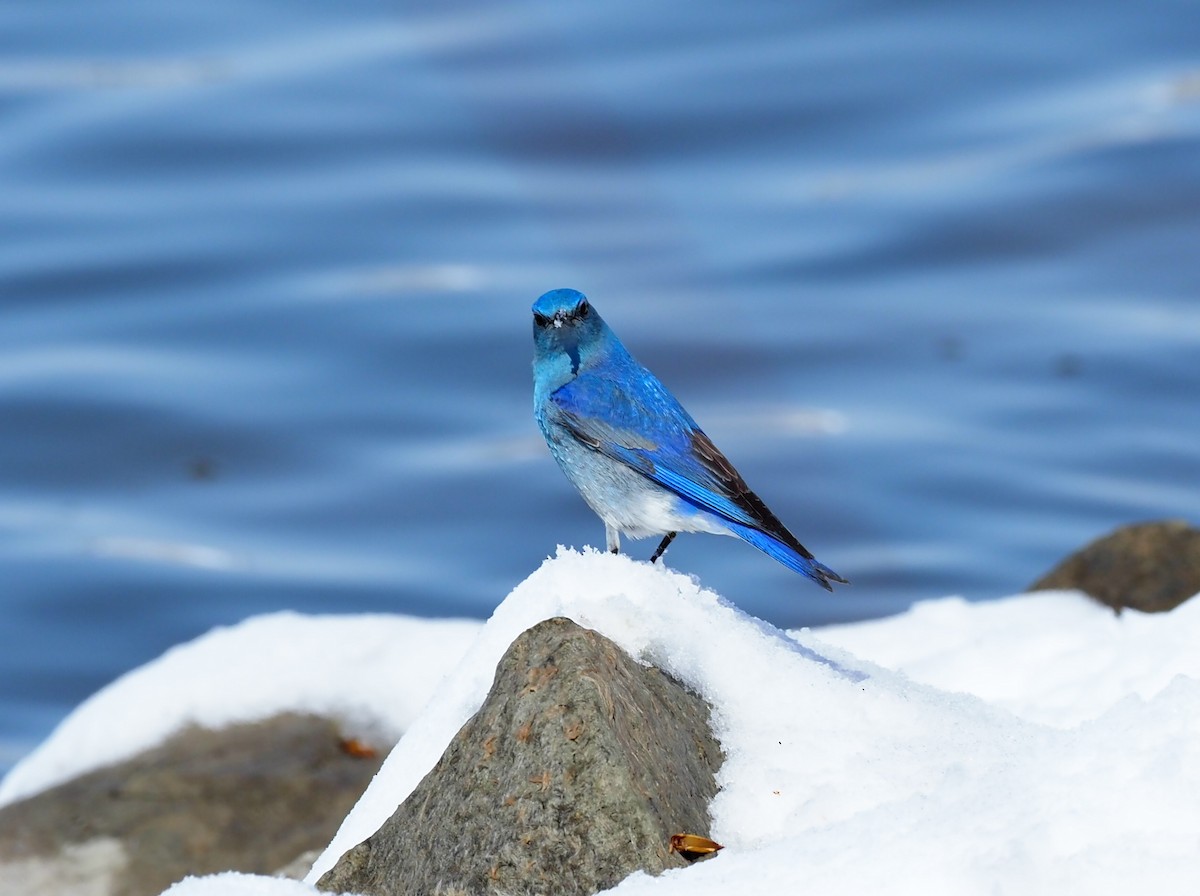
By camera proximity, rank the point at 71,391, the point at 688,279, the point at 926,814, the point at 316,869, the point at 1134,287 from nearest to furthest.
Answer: the point at 688,279 < the point at 926,814 < the point at 316,869 < the point at 71,391 < the point at 1134,287

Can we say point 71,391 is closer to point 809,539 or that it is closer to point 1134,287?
point 809,539

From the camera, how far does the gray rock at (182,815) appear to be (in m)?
5.09

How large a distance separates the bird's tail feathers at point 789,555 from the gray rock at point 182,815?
1.65 metres

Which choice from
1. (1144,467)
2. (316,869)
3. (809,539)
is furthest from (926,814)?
(1144,467)

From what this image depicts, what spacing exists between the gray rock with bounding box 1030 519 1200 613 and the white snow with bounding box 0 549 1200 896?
63 cm

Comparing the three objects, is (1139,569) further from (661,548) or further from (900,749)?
(900,749)

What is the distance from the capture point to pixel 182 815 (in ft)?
17.1

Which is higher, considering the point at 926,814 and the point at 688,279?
the point at 688,279

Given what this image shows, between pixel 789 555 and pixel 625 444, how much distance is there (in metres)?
0.56

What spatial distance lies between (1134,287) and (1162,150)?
73.0 inches

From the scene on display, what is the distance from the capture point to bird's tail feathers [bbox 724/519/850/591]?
400 cm

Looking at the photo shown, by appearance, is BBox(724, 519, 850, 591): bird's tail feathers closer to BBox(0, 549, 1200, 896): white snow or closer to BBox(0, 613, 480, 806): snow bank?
BBox(0, 549, 1200, 896): white snow

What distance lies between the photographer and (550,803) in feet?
10.1

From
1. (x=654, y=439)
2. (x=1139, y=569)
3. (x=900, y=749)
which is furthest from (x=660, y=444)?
(x=1139, y=569)
